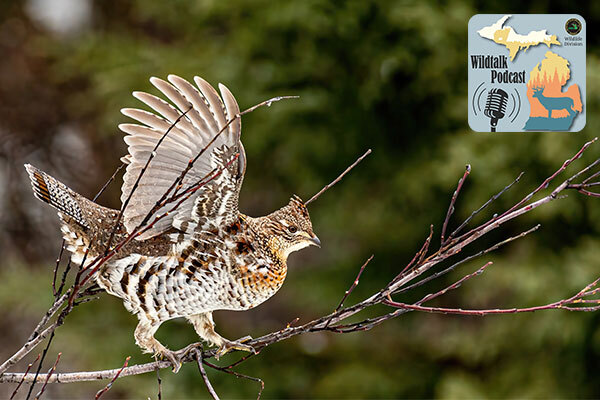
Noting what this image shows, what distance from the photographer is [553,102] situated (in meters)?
2.47

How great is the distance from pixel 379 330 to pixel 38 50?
4.35 m

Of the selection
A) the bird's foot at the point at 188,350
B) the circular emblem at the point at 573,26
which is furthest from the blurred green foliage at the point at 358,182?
the bird's foot at the point at 188,350

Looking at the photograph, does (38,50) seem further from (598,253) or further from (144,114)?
(144,114)

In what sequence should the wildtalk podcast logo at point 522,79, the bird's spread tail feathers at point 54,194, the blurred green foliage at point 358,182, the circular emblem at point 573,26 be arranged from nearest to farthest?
1. the bird's spread tail feathers at point 54,194
2. the wildtalk podcast logo at point 522,79
3. the circular emblem at point 573,26
4. the blurred green foliage at point 358,182

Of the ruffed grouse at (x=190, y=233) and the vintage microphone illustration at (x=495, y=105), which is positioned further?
the vintage microphone illustration at (x=495, y=105)

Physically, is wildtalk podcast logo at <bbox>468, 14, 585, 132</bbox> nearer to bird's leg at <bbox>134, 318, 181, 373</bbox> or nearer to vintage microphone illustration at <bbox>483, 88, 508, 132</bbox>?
vintage microphone illustration at <bbox>483, 88, 508, 132</bbox>

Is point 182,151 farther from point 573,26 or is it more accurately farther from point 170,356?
point 573,26

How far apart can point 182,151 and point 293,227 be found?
0.31 meters

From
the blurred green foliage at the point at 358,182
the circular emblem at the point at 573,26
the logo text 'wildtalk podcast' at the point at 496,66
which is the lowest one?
the blurred green foliage at the point at 358,182

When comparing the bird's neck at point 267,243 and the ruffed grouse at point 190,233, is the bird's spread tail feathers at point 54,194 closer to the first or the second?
the ruffed grouse at point 190,233

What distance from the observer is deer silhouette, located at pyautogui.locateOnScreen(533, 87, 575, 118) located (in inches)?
95.2

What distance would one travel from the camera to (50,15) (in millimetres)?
7770

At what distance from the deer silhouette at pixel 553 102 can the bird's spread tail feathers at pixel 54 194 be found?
59.5 inches

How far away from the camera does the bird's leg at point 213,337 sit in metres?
1.57
